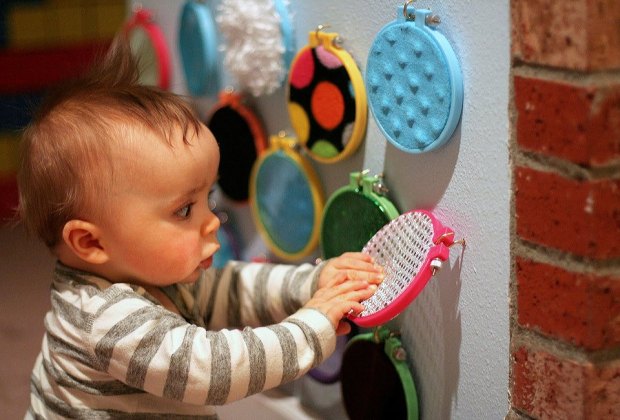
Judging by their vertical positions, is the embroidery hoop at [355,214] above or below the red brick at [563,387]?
above

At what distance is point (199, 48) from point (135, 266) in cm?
41

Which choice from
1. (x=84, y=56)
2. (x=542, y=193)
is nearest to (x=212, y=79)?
(x=542, y=193)

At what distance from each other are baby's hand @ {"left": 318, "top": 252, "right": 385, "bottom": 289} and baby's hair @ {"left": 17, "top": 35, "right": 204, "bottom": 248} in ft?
0.61

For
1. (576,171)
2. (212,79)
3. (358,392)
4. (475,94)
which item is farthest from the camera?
(212,79)

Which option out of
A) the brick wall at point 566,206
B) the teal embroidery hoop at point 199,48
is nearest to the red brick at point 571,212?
the brick wall at point 566,206

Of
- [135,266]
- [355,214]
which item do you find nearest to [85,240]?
[135,266]

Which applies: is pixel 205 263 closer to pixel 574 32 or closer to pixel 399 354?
pixel 399 354

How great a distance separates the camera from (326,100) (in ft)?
2.92

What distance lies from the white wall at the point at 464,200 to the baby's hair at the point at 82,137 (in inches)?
7.5

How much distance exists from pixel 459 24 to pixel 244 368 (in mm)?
344

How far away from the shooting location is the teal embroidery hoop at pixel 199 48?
111 cm

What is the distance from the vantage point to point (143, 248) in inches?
31.4

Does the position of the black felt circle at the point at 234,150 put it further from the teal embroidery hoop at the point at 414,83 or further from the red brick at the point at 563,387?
the red brick at the point at 563,387

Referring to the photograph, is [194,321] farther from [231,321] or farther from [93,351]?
[93,351]
